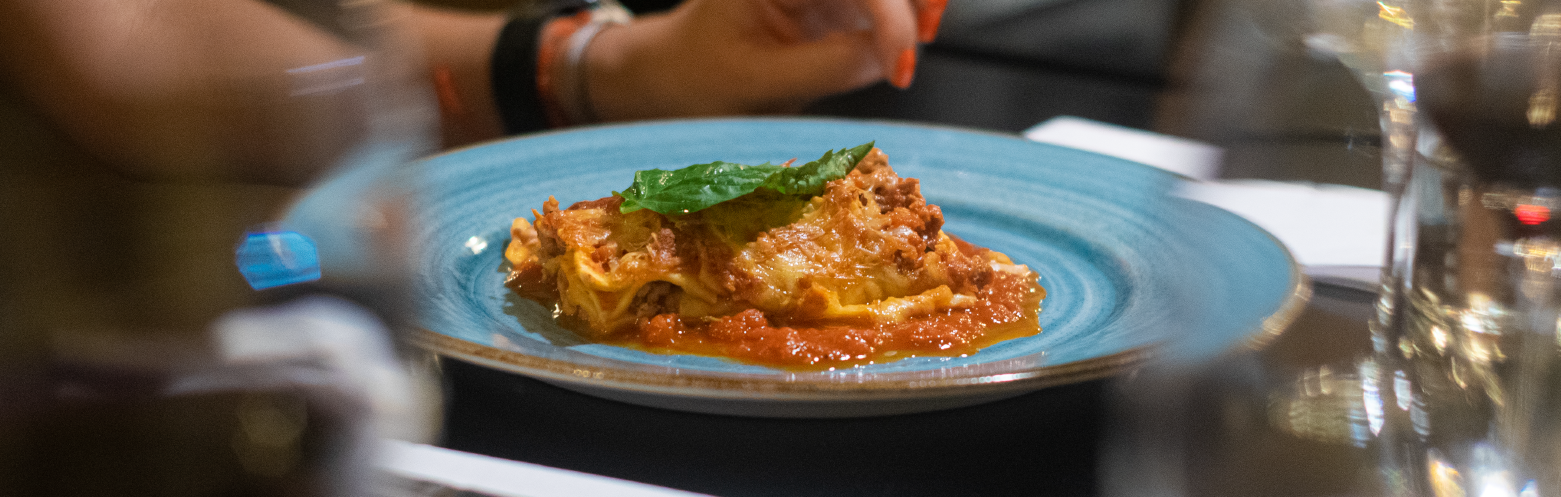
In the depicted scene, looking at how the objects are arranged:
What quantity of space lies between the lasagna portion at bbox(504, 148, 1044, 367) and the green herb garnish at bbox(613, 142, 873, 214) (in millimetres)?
31

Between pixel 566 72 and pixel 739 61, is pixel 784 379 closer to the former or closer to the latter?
pixel 739 61

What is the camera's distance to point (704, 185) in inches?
33.8

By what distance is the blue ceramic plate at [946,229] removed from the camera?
55 centimetres

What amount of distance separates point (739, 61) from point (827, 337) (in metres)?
1.04

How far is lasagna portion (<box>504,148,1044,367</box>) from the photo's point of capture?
875mm

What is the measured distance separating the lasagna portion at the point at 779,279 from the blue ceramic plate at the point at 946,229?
5cm

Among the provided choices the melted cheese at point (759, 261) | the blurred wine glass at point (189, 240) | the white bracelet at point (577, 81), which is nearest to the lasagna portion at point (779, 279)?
the melted cheese at point (759, 261)

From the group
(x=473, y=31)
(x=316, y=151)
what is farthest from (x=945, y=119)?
(x=316, y=151)

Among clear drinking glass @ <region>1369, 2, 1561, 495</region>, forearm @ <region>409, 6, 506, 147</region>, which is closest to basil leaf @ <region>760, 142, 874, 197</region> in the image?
clear drinking glass @ <region>1369, 2, 1561, 495</region>

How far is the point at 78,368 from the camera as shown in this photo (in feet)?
0.76

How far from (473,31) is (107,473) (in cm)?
205

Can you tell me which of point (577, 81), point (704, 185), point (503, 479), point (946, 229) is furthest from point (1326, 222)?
point (577, 81)

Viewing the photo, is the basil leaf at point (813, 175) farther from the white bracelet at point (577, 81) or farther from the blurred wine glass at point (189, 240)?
the white bracelet at point (577, 81)

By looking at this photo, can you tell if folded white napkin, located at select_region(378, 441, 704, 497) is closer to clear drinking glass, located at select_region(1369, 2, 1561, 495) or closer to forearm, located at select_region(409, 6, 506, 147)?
clear drinking glass, located at select_region(1369, 2, 1561, 495)
